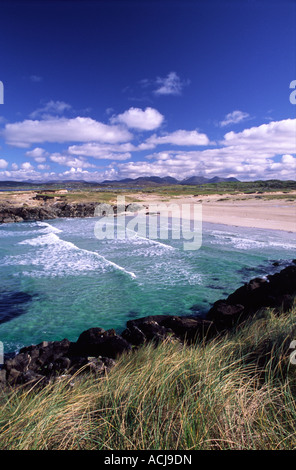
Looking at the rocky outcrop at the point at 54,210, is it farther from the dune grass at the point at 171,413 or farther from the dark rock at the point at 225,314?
the dune grass at the point at 171,413

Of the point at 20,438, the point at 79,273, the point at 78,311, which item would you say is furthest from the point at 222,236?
the point at 20,438

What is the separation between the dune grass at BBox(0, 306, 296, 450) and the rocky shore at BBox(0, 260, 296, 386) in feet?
5.82

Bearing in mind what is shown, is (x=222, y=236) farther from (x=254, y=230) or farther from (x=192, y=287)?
(x=192, y=287)

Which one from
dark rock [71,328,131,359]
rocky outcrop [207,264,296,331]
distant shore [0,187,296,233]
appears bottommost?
dark rock [71,328,131,359]

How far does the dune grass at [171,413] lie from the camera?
7.27 ft

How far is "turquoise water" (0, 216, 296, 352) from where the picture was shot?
8539mm

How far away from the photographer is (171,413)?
2463 millimetres

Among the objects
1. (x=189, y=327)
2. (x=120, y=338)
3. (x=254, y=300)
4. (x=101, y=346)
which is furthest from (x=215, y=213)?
(x=101, y=346)

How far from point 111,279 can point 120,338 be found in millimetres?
5631

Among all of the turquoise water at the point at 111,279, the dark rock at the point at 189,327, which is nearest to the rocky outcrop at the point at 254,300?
the dark rock at the point at 189,327

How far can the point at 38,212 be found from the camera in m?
42.5

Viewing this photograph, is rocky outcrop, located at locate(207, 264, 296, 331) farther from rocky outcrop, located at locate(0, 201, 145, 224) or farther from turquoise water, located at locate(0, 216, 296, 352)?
rocky outcrop, located at locate(0, 201, 145, 224)

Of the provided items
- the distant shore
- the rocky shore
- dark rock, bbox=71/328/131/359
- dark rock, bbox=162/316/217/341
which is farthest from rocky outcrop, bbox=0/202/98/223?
dark rock, bbox=162/316/217/341
